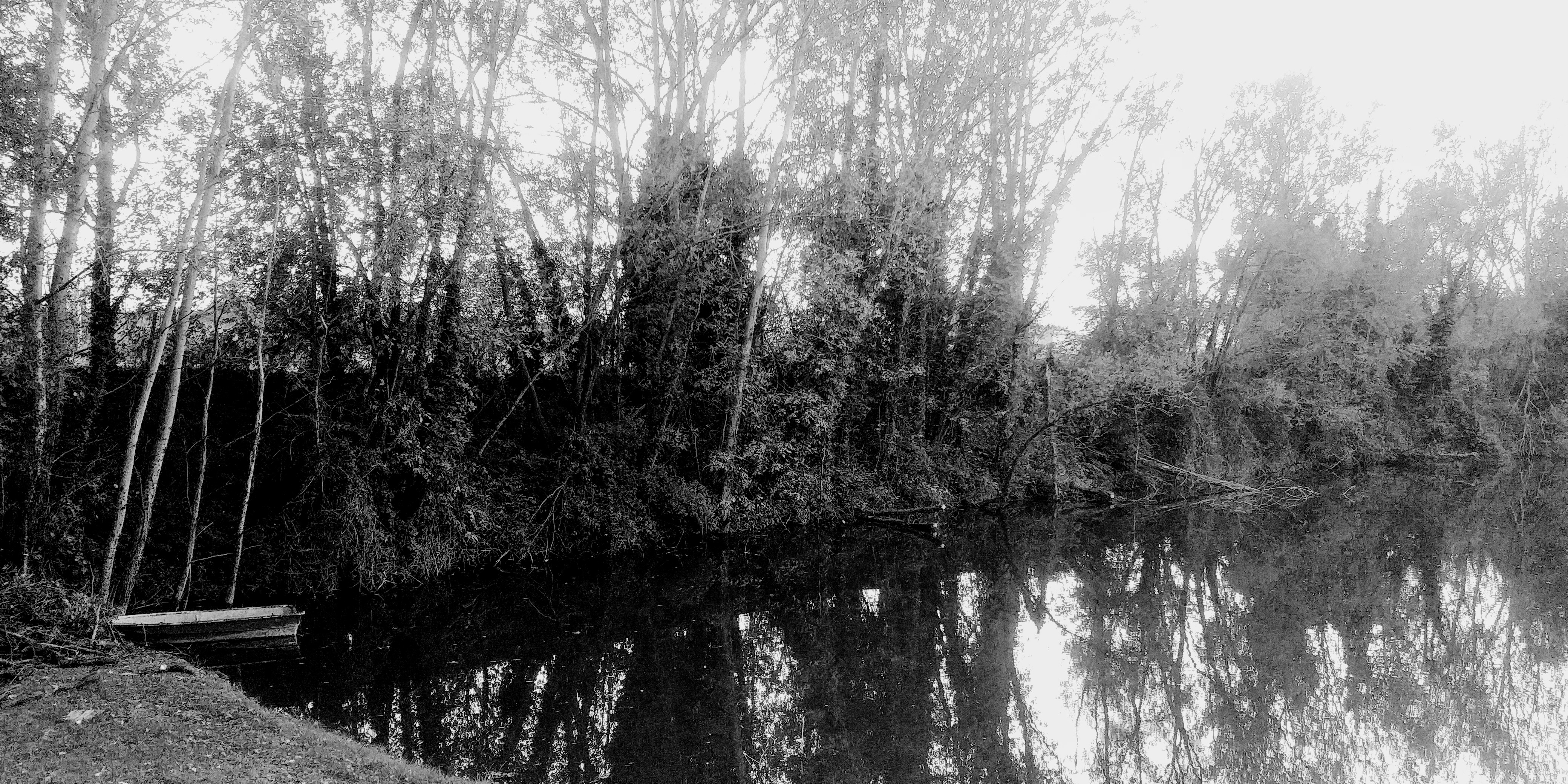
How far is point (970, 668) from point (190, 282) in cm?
1011

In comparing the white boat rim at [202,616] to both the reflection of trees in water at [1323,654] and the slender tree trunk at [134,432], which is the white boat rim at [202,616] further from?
the reflection of trees in water at [1323,654]

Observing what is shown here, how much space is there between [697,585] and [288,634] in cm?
587

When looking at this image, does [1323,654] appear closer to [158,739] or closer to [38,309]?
[158,739]

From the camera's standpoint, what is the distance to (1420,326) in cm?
2870

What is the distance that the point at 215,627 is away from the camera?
845 cm

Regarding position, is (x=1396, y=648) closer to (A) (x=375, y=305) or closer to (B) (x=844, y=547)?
(B) (x=844, y=547)

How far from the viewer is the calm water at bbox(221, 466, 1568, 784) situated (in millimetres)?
6863

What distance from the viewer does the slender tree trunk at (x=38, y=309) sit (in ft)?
25.4

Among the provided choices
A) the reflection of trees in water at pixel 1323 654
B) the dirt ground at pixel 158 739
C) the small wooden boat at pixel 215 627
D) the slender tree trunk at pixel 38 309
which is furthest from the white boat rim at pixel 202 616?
the reflection of trees in water at pixel 1323 654

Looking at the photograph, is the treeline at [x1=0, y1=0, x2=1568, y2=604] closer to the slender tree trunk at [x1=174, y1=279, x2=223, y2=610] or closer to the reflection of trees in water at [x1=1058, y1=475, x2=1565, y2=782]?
the slender tree trunk at [x1=174, y1=279, x2=223, y2=610]

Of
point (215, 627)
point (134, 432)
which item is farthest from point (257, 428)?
point (215, 627)

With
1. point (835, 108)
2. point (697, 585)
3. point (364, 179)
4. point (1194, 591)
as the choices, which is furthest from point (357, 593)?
point (835, 108)

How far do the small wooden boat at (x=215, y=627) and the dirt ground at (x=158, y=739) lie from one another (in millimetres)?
1727

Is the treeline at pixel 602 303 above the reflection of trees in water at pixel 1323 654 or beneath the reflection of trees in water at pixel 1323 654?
above
